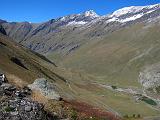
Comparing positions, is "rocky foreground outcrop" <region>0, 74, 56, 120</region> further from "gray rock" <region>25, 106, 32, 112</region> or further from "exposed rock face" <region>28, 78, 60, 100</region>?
"exposed rock face" <region>28, 78, 60, 100</region>

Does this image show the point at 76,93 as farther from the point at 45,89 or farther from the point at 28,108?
the point at 28,108

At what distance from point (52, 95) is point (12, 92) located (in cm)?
770

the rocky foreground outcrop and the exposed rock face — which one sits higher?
the exposed rock face

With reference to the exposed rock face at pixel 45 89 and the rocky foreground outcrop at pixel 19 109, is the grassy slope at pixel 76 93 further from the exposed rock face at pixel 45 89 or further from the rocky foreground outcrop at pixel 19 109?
the rocky foreground outcrop at pixel 19 109

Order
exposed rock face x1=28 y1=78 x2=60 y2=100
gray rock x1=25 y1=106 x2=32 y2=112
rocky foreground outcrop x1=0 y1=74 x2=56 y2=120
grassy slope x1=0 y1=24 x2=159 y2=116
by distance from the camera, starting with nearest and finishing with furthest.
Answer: rocky foreground outcrop x1=0 y1=74 x2=56 y2=120 < gray rock x1=25 y1=106 x2=32 y2=112 < exposed rock face x1=28 y1=78 x2=60 y2=100 < grassy slope x1=0 y1=24 x2=159 y2=116

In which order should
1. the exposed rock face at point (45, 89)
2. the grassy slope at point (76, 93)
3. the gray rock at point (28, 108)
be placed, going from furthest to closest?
the grassy slope at point (76, 93), the exposed rock face at point (45, 89), the gray rock at point (28, 108)

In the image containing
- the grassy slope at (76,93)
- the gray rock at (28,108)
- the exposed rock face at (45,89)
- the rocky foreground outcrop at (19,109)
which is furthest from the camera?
the grassy slope at (76,93)

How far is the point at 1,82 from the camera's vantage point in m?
25.3

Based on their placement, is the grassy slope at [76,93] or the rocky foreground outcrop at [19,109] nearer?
the rocky foreground outcrop at [19,109]

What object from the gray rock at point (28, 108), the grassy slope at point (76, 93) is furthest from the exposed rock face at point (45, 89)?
the grassy slope at point (76, 93)

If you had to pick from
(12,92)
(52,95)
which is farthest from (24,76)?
(12,92)

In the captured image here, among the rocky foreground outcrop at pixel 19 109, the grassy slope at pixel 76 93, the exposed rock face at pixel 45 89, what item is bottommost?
the rocky foreground outcrop at pixel 19 109

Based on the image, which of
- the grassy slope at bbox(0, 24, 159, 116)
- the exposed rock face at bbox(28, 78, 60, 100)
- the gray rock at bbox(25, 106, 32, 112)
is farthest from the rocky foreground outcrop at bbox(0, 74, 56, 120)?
the grassy slope at bbox(0, 24, 159, 116)

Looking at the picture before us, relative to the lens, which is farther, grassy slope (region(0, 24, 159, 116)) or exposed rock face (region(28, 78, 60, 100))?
grassy slope (region(0, 24, 159, 116))
